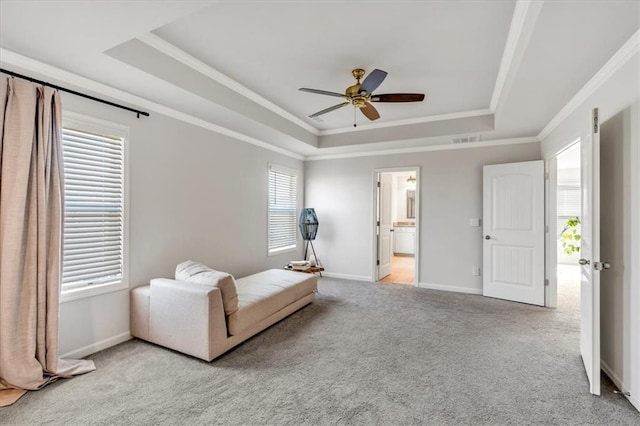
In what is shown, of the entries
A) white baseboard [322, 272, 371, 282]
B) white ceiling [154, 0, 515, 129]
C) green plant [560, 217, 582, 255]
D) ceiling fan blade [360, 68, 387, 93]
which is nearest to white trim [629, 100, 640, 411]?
white ceiling [154, 0, 515, 129]

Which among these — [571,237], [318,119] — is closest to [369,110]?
[318,119]

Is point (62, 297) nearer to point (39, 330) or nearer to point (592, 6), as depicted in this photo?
point (39, 330)

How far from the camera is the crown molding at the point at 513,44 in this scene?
195cm

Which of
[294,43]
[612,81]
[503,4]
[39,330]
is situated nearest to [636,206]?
[612,81]

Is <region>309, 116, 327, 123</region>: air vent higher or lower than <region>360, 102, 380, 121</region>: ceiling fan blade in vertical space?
higher

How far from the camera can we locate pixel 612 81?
2.34 metres

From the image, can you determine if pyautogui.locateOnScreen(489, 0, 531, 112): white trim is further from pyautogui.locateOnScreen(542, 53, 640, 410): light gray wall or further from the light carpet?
the light carpet

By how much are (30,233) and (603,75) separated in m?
4.55

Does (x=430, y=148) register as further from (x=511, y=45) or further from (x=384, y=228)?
(x=511, y=45)

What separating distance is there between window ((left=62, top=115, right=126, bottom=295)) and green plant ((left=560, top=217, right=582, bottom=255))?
8.60 m

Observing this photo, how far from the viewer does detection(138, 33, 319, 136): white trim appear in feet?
8.25

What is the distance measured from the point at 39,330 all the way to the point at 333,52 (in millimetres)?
3185

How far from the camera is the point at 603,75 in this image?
244 centimetres

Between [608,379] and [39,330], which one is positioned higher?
[39,330]
